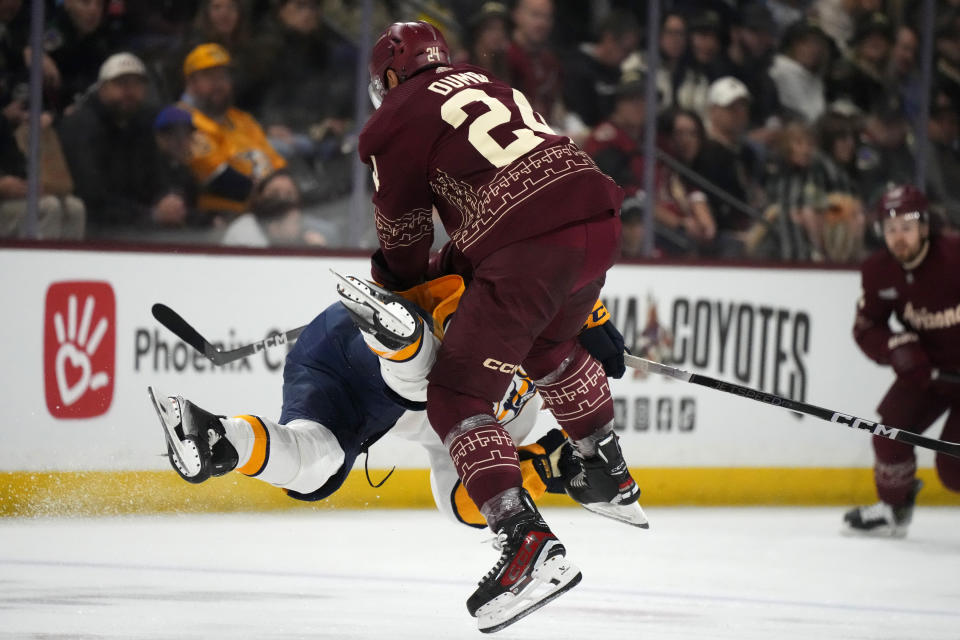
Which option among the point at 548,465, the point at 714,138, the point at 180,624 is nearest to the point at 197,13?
the point at 714,138

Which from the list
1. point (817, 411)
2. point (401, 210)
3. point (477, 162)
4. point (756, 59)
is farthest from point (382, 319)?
point (756, 59)

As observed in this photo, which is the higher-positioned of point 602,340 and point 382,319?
point 382,319

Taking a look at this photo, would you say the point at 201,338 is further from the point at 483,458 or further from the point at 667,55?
the point at 667,55

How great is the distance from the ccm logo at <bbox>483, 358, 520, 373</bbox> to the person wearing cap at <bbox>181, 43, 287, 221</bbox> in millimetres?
2898

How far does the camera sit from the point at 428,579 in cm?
400

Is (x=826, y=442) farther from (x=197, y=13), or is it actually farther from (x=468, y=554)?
(x=197, y=13)

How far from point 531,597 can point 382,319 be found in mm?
665

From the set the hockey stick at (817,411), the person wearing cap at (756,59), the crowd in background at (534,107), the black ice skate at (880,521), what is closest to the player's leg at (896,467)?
the black ice skate at (880,521)

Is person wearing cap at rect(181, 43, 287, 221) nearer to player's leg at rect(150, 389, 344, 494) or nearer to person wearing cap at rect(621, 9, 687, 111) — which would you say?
person wearing cap at rect(621, 9, 687, 111)

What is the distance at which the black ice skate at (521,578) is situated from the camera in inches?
109

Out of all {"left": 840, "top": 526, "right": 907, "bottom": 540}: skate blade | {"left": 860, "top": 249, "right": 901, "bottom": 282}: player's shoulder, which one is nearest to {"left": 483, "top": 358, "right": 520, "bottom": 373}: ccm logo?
{"left": 840, "top": 526, "right": 907, "bottom": 540}: skate blade

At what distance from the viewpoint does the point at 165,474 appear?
203 inches

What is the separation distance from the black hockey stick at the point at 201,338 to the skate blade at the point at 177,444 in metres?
0.65

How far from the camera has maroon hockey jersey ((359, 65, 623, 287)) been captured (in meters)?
2.94
